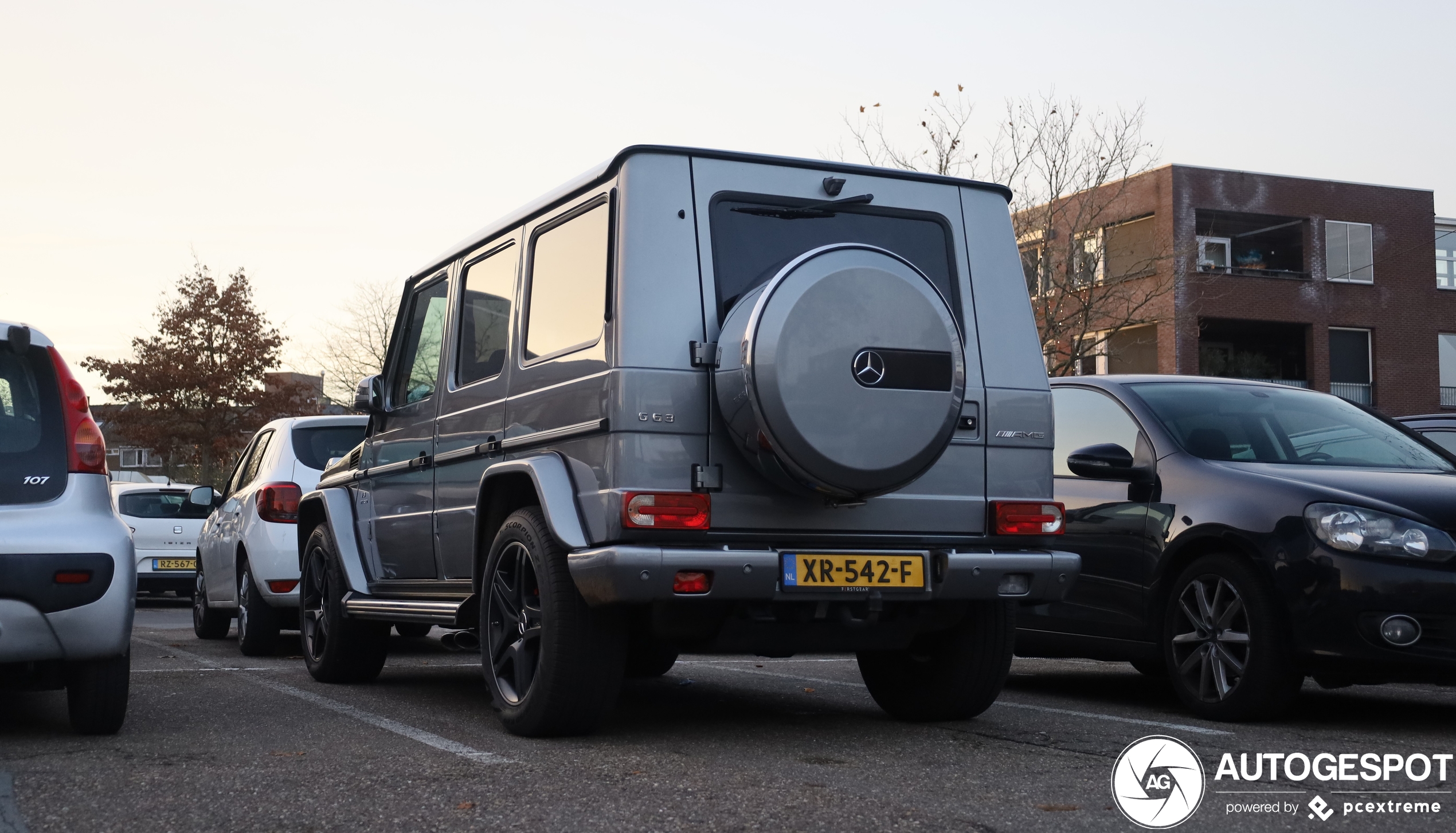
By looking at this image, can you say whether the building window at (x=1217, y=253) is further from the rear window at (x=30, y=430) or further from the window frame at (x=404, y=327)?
the rear window at (x=30, y=430)

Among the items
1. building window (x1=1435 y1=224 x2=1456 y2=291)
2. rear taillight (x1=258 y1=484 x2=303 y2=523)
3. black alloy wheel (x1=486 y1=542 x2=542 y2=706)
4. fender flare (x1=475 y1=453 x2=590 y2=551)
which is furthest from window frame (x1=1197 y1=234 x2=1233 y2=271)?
fender flare (x1=475 y1=453 x2=590 y2=551)

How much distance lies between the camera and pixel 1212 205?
36938 millimetres

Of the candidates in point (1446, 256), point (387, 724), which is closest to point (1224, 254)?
point (1446, 256)

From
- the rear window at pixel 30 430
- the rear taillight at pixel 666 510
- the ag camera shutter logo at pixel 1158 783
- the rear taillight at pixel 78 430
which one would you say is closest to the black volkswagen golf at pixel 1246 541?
the ag camera shutter logo at pixel 1158 783

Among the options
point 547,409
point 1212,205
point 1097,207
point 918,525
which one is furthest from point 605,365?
point 1212,205

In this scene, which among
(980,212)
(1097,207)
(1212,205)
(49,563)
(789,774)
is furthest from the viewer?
(1212,205)

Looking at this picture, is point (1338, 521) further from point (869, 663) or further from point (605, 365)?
point (605, 365)

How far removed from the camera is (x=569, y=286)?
578 cm

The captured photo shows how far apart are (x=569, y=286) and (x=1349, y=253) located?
38576 mm

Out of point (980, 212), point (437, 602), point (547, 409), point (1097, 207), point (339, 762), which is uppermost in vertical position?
point (1097, 207)

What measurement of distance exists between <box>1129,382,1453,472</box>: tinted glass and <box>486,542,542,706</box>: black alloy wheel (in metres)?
3.13

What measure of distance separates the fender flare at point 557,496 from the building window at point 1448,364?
134 feet

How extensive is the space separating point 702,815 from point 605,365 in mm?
1783

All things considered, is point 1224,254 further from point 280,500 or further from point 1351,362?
point 280,500
